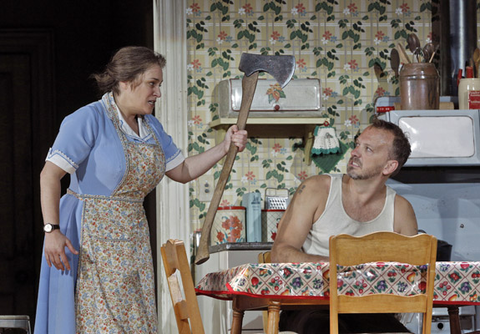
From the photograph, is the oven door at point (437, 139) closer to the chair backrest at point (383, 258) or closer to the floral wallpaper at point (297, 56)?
the floral wallpaper at point (297, 56)

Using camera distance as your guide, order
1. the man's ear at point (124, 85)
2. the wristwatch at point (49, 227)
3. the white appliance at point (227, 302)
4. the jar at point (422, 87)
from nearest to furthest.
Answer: the wristwatch at point (49, 227) < the man's ear at point (124, 85) < the white appliance at point (227, 302) < the jar at point (422, 87)

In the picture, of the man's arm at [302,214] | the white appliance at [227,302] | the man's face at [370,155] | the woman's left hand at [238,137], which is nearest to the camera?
the woman's left hand at [238,137]

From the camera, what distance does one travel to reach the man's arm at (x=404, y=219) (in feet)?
10.5

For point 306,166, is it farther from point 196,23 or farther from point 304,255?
point 304,255

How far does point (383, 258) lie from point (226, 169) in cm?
82

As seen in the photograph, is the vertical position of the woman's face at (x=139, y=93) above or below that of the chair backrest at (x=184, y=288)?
above

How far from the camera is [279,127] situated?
4.77m

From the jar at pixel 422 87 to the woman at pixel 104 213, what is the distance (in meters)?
1.89

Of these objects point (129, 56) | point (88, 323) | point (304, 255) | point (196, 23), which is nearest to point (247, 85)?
point (129, 56)

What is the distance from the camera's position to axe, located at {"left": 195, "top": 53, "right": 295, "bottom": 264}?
281cm

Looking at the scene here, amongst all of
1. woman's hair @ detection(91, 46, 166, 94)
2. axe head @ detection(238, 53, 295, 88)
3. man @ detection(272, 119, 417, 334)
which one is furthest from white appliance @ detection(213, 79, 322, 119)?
woman's hair @ detection(91, 46, 166, 94)

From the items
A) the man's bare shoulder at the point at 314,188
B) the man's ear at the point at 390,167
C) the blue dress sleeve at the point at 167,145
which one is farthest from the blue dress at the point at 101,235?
the man's ear at the point at 390,167

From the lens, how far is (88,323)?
2.65 metres

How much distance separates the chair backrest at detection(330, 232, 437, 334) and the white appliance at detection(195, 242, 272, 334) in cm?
193
